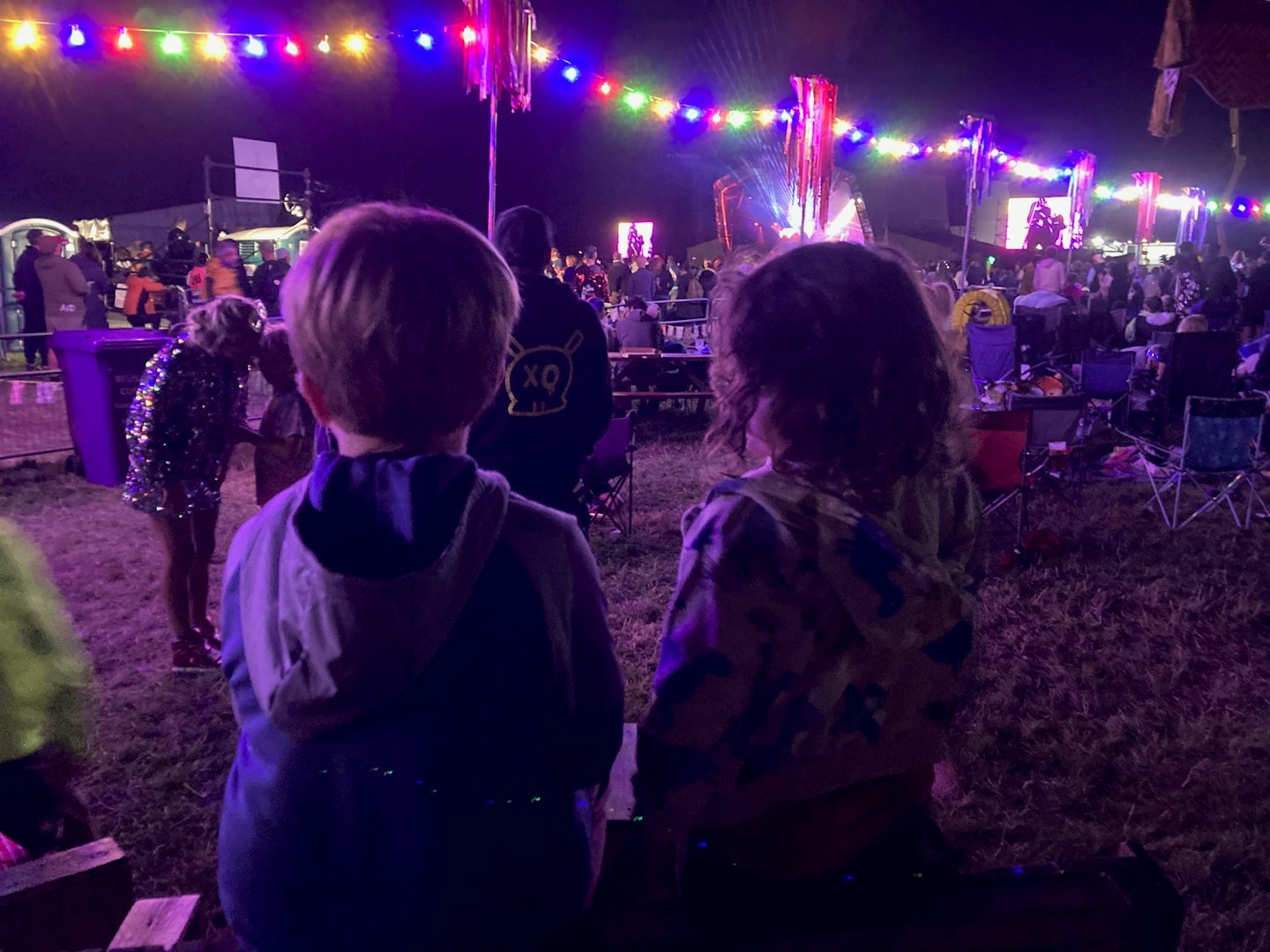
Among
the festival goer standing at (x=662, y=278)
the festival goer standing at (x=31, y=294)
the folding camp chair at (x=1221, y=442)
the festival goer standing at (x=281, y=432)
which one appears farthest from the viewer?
the festival goer standing at (x=662, y=278)

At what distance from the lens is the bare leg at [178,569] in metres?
3.97

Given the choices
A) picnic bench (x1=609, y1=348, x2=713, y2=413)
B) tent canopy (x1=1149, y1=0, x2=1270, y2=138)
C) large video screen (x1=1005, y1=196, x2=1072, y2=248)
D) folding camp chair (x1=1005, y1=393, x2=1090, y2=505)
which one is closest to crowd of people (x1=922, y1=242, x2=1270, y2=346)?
picnic bench (x1=609, y1=348, x2=713, y2=413)

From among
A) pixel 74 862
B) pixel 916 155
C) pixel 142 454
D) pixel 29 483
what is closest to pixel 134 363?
pixel 29 483

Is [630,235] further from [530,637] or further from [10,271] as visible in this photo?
[530,637]

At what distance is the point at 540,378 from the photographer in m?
3.59

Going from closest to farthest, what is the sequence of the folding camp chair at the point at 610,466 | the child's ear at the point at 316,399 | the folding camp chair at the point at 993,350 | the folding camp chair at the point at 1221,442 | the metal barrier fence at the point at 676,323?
the child's ear at the point at 316,399 → the folding camp chair at the point at 610,466 → the folding camp chair at the point at 1221,442 → the folding camp chair at the point at 993,350 → the metal barrier fence at the point at 676,323

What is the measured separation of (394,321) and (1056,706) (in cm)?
410

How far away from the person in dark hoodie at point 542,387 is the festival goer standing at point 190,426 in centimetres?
123

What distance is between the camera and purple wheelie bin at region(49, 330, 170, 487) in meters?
7.53

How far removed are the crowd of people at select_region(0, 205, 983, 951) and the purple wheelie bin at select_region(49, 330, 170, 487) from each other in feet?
22.4

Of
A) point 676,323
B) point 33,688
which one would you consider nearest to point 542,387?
point 33,688

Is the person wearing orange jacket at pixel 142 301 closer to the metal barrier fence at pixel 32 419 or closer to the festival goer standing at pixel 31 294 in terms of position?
the festival goer standing at pixel 31 294

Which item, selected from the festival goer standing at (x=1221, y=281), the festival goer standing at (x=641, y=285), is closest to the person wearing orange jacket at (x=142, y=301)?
the festival goer standing at (x=641, y=285)

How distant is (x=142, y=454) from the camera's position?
151 inches
